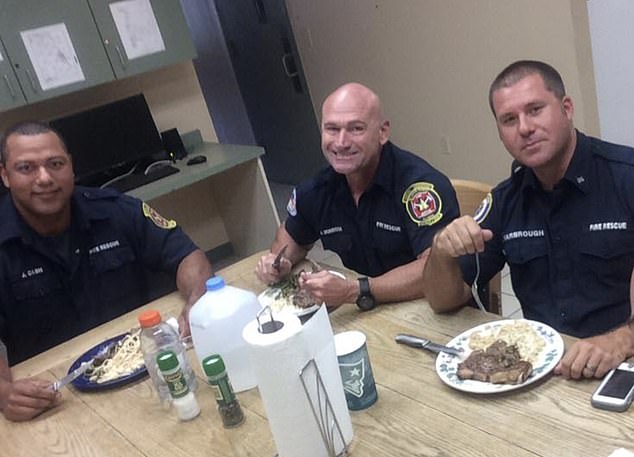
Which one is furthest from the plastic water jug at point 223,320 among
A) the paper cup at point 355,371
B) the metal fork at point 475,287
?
the metal fork at point 475,287

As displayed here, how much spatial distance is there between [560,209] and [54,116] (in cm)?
309

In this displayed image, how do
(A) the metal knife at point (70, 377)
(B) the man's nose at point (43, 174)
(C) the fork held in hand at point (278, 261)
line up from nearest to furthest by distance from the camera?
(A) the metal knife at point (70, 377) → (C) the fork held in hand at point (278, 261) → (B) the man's nose at point (43, 174)

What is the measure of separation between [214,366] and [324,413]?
0.24 m

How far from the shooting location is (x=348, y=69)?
4.34 meters

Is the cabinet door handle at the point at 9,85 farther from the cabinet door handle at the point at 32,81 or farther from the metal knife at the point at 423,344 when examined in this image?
the metal knife at the point at 423,344

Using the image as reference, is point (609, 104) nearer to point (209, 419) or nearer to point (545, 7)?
point (545, 7)

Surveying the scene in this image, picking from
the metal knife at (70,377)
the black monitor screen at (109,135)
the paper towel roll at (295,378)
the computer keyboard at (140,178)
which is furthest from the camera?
the black monitor screen at (109,135)

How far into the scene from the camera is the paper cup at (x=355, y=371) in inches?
41.8

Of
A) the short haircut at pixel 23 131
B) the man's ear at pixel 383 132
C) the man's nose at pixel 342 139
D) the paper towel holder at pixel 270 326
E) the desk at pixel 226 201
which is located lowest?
the desk at pixel 226 201

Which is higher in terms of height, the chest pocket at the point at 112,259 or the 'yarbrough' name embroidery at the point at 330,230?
the chest pocket at the point at 112,259

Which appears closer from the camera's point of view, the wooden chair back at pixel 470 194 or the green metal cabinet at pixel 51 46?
the wooden chair back at pixel 470 194

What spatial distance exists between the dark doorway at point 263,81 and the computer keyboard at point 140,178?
1.69m

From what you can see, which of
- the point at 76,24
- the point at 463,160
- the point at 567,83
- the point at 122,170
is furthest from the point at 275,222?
the point at 567,83

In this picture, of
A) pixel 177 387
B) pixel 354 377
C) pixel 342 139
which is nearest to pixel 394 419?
pixel 354 377
